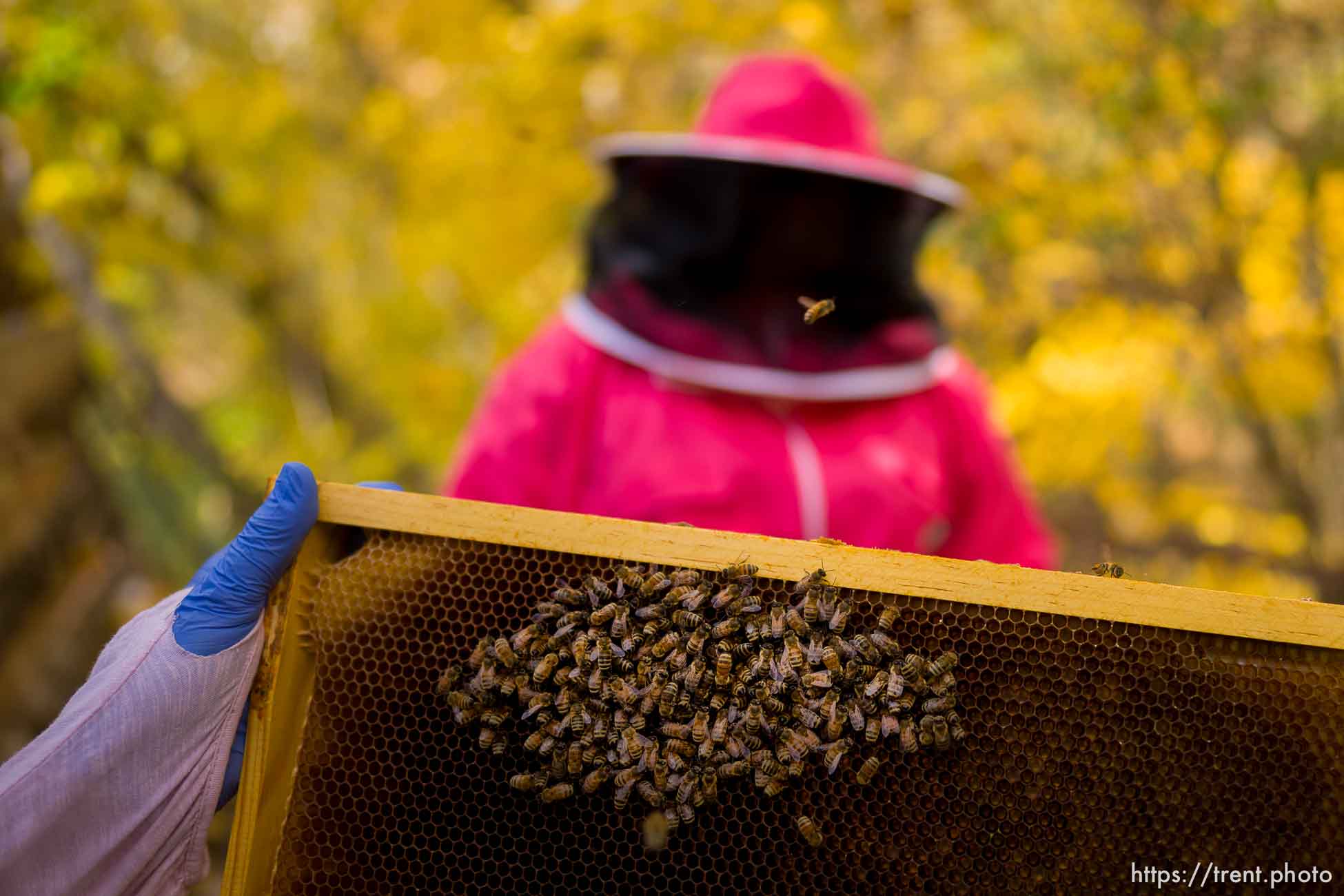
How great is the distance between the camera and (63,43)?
4.46 meters

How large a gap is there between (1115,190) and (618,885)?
4.47m

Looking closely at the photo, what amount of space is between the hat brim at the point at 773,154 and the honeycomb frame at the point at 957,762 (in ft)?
4.46

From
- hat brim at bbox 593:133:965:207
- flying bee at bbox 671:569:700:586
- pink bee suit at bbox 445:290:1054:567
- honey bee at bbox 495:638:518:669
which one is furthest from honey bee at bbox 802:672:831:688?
hat brim at bbox 593:133:965:207

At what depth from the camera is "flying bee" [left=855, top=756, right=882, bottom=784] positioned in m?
2.04

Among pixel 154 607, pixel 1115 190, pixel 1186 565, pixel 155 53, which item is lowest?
pixel 1186 565

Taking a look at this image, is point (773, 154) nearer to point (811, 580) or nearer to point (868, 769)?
point (811, 580)

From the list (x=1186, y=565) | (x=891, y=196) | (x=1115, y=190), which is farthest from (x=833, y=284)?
(x=1186, y=565)

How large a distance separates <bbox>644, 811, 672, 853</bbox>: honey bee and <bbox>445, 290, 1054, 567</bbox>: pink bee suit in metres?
1.02

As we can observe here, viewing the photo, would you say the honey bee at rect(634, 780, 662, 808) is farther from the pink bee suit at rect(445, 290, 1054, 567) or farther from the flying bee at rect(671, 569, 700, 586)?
the pink bee suit at rect(445, 290, 1054, 567)

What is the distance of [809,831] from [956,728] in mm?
412

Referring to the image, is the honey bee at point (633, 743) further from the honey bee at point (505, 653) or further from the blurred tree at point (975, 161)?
the blurred tree at point (975, 161)

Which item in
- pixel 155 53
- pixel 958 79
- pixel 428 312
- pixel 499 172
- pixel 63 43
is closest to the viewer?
pixel 63 43

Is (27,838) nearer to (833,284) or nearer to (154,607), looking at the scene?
(154,607)

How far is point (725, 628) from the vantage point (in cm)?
206
